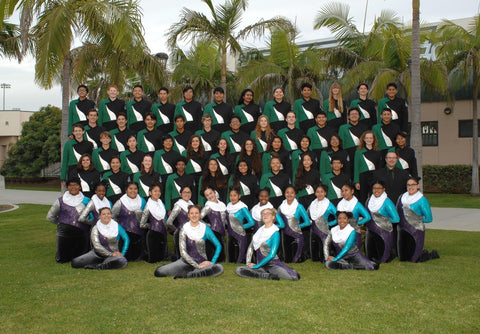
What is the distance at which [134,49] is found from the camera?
1198cm

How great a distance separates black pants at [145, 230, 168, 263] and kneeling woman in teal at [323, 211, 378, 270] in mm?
2485

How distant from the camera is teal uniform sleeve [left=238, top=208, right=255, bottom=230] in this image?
7348 millimetres

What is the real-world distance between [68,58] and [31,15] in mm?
1406

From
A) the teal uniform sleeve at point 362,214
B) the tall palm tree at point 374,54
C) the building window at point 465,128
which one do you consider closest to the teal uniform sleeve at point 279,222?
the teal uniform sleeve at point 362,214

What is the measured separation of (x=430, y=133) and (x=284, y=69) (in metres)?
7.50

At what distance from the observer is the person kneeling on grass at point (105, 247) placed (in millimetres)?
7059

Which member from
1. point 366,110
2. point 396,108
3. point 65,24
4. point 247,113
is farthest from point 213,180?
point 65,24

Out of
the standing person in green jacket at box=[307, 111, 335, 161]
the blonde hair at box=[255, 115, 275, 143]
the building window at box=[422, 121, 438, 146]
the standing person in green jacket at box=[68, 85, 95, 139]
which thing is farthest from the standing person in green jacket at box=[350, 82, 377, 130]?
the building window at box=[422, 121, 438, 146]

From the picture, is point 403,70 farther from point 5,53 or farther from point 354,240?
point 5,53

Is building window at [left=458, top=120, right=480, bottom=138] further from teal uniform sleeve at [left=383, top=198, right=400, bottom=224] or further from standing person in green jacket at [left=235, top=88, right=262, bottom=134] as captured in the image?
teal uniform sleeve at [left=383, top=198, right=400, bottom=224]

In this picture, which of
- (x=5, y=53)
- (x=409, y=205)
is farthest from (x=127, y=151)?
(x=5, y=53)

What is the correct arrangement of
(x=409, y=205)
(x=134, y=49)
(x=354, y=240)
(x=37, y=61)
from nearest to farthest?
1. (x=354, y=240)
2. (x=409, y=205)
3. (x=37, y=61)
4. (x=134, y=49)

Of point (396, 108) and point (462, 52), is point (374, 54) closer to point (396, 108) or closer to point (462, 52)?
point (462, 52)

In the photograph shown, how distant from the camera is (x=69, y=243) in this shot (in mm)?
7672
